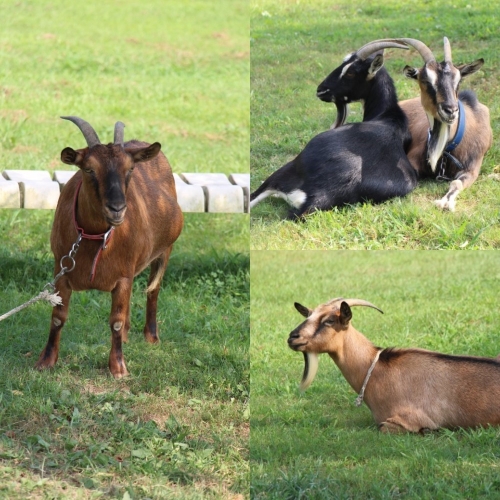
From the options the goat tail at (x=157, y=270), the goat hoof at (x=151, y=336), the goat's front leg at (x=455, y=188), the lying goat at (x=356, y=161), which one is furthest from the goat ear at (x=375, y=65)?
the goat hoof at (x=151, y=336)

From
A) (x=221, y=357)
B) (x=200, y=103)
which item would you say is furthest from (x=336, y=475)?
(x=200, y=103)

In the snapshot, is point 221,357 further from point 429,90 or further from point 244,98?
point 244,98

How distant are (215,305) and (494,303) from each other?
201 centimetres

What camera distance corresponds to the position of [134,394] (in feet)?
16.2

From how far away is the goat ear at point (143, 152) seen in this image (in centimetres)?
448

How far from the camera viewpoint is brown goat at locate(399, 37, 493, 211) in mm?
5352

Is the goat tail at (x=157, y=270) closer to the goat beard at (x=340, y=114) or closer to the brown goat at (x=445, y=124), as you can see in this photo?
the goat beard at (x=340, y=114)

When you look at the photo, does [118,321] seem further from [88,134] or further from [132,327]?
→ [88,134]

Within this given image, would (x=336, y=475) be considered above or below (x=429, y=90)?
below

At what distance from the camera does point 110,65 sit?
472 inches

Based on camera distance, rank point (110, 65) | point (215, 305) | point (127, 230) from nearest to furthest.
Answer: point (127, 230) → point (215, 305) → point (110, 65)

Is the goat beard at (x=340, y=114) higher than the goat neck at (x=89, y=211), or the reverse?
the goat beard at (x=340, y=114)

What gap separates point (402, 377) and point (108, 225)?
1789 mm

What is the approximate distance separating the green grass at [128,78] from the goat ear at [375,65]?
2.75 metres
